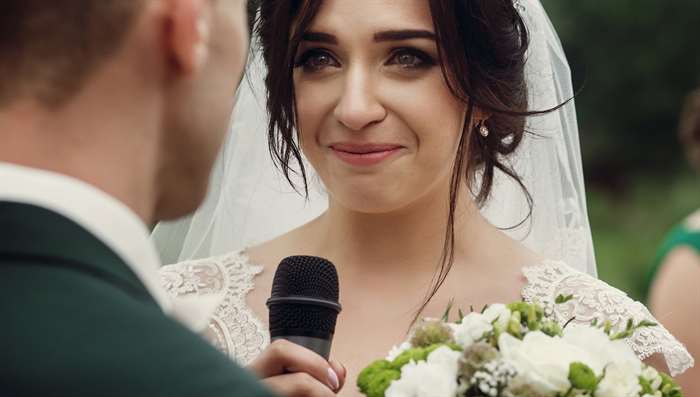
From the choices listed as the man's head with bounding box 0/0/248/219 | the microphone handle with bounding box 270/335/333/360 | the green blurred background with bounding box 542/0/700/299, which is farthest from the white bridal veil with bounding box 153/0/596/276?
the green blurred background with bounding box 542/0/700/299

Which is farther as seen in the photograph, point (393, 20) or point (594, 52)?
point (594, 52)

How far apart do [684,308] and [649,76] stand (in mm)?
15644

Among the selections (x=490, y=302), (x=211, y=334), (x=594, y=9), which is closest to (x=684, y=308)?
(x=490, y=302)

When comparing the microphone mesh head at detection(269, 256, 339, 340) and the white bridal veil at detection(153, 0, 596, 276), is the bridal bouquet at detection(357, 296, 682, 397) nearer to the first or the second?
the microphone mesh head at detection(269, 256, 339, 340)

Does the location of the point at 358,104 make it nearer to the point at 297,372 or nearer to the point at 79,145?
the point at 297,372

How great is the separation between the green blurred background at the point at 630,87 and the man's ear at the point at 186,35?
58.5 ft

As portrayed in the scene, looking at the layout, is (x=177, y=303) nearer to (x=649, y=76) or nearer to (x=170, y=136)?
(x=170, y=136)

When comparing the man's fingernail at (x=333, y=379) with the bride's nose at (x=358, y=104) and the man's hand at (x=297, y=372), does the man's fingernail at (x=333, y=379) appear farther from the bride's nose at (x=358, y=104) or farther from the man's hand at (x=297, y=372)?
the bride's nose at (x=358, y=104)

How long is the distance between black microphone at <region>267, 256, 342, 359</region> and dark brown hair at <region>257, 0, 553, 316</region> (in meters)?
1.08

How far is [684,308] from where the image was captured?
20.1 feet

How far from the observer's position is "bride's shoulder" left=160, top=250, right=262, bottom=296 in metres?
4.36

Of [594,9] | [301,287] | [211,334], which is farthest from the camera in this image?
[594,9]

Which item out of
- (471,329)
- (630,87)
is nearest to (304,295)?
(471,329)

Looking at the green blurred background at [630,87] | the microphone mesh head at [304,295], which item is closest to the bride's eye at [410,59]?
the microphone mesh head at [304,295]
